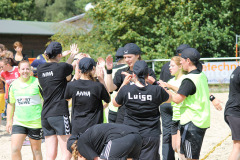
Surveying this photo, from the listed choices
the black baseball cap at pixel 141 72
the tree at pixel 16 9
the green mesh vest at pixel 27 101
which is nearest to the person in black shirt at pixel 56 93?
the green mesh vest at pixel 27 101

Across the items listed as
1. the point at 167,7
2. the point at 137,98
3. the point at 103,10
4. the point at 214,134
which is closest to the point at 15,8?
the point at 103,10

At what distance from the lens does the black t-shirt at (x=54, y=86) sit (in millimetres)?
4824

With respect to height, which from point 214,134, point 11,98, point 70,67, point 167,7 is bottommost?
point 214,134

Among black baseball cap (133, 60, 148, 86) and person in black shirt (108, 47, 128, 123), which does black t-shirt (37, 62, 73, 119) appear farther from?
black baseball cap (133, 60, 148, 86)

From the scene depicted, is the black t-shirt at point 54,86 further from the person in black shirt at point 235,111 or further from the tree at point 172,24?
the tree at point 172,24

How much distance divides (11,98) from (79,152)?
6.89ft

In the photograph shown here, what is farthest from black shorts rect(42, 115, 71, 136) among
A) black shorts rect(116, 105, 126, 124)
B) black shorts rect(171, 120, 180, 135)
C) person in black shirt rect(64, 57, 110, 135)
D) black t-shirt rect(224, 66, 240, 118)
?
black t-shirt rect(224, 66, 240, 118)

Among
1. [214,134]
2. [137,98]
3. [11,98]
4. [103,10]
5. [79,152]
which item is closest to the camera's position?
[79,152]

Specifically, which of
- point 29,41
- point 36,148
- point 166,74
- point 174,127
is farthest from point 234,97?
point 29,41

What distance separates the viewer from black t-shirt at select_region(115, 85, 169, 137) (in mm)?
4070

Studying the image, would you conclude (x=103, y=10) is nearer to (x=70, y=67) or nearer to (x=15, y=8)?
(x=70, y=67)

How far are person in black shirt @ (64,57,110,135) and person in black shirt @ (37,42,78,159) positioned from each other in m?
0.56

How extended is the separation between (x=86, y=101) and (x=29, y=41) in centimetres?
2543

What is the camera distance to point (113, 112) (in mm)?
5578
